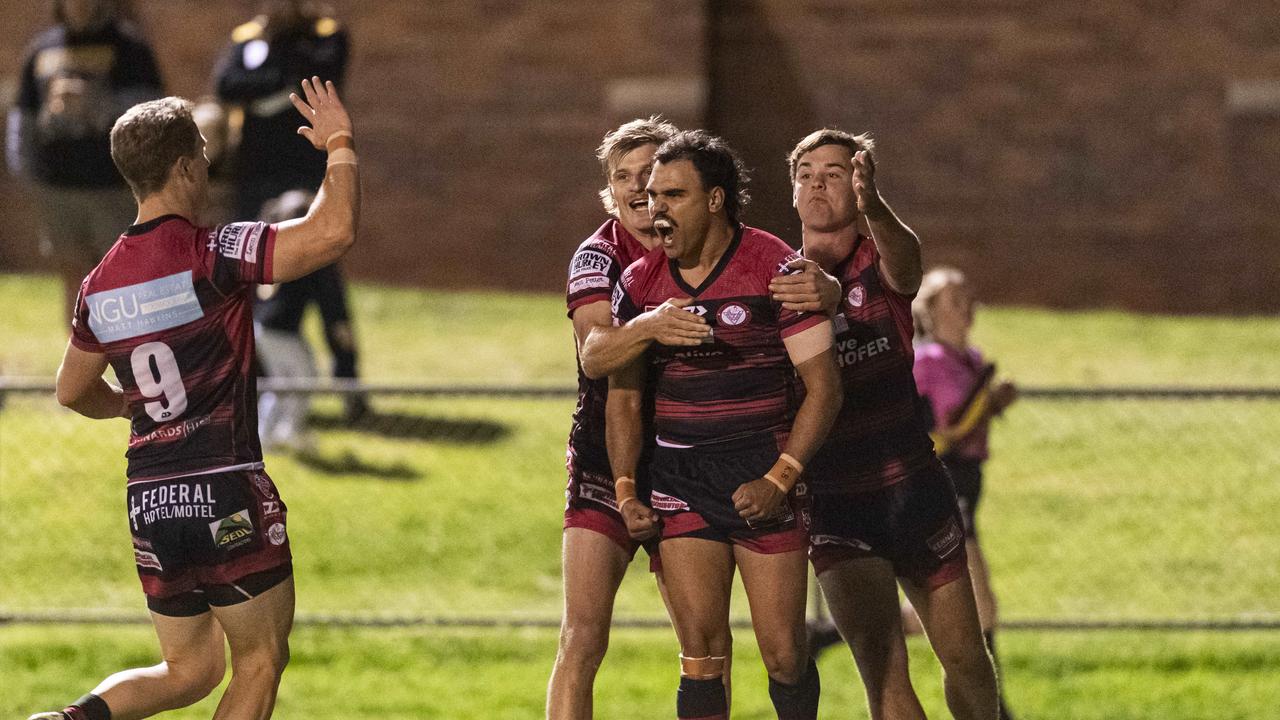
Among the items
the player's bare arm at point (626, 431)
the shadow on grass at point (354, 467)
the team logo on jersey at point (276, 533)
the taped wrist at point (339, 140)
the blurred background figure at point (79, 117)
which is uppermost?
the taped wrist at point (339, 140)

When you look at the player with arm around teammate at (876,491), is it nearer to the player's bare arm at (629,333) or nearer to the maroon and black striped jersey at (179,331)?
the player's bare arm at (629,333)

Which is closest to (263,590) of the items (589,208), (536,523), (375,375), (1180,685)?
(1180,685)

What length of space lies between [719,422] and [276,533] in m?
1.33

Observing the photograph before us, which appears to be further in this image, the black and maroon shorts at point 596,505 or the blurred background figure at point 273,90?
the blurred background figure at point 273,90

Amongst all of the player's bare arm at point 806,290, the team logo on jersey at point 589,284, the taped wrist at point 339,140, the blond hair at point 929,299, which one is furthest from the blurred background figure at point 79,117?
the player's bare arm at point 806,290

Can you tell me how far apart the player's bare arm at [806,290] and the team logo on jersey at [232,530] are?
5.38 ft

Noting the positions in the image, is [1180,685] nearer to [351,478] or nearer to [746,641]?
[746,641]

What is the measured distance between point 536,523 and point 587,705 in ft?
17.0

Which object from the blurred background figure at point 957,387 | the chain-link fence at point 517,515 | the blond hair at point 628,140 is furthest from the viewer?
the chain-link fence at point 517,515

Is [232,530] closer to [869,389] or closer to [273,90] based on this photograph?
[869,389]

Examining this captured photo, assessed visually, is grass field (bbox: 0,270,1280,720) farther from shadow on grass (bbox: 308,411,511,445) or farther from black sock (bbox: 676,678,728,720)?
black sock (bbox: 676,678,728,720)

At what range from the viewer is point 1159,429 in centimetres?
1140

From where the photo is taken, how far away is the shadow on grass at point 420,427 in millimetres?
11867

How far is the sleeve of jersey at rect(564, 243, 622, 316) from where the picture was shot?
5.40 meters
